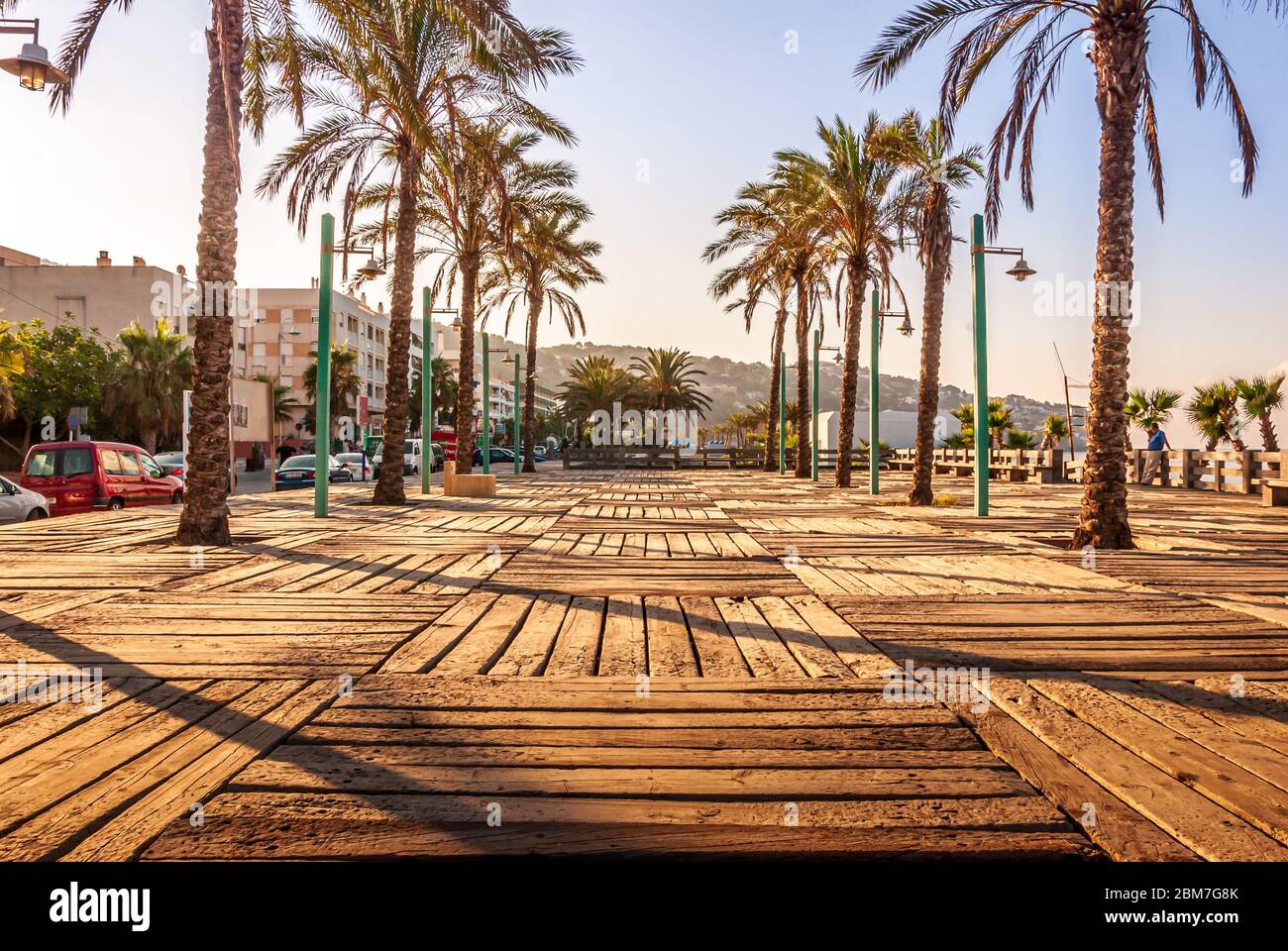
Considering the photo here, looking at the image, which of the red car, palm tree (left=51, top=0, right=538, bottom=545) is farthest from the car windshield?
palm tree (left=51, top=0, right=538, bottom=545)

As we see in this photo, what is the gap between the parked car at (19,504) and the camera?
1517 centimetres

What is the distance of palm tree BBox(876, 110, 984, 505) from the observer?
17672mm

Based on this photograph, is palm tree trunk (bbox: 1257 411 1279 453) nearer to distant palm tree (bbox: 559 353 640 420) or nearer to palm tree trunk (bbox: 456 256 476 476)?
palm tree trunk (bbox: 456 256 476 476)

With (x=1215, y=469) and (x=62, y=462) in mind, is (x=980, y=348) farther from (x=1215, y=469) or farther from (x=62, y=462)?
(x=62, y=462)

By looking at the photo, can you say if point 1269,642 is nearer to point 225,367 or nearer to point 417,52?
point 225,367

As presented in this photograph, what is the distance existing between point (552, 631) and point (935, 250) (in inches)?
597

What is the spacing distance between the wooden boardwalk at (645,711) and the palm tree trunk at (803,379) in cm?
2303

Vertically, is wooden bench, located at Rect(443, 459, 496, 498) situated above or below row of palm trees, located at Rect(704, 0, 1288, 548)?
below

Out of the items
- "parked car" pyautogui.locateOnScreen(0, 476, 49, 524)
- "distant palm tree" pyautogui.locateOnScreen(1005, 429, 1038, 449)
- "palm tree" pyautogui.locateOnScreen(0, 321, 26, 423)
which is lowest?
"parked car" pyautogui.locateOnScreen(0, 476, 49, 524)

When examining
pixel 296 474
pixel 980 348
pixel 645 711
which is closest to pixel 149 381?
pixel 296 474

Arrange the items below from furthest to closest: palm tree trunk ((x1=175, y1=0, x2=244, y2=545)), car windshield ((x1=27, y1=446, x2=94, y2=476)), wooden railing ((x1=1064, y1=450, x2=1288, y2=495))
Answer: wooden railing ((x1=1064, y1=450, x2=1288, y2=495))
car windshield ((x1=27, y1=446, x2=94, y2=476))
palm tree trunk ((x1=175, y1=0, x2=244, y2=545))

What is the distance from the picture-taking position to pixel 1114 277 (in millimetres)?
10195

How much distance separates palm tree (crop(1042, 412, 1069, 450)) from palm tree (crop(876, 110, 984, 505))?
1905cm
